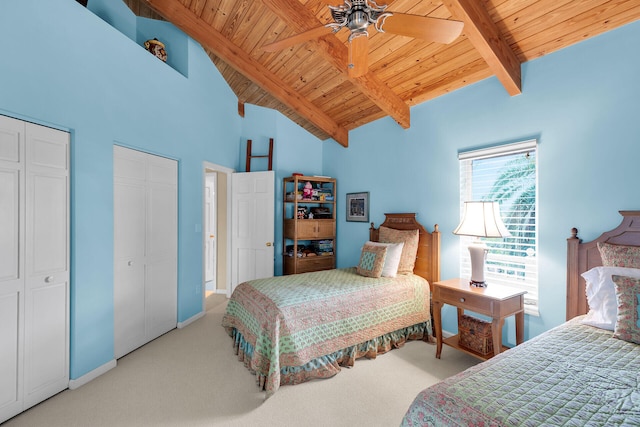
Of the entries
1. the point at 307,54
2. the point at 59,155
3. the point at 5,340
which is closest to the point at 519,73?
the point at 307,54

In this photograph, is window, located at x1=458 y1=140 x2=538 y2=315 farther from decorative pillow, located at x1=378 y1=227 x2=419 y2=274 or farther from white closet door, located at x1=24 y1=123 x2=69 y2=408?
white closet door, located at x1=24 y1=123 x2=69 y2=408

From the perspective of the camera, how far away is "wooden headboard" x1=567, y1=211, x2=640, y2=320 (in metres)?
2.05

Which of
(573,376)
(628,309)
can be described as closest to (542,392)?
(573,376)

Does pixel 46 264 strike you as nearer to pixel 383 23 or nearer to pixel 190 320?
pixel 190 320

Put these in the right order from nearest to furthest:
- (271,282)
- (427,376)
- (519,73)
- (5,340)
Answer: (5,340) < (427,376) < (519,73) < (271,282)

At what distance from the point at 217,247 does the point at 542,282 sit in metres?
4.43

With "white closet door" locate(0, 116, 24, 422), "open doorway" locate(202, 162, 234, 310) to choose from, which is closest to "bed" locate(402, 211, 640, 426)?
"white closet door" locate(0, 116, 24, 422)

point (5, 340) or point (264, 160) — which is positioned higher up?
point (264, 160)

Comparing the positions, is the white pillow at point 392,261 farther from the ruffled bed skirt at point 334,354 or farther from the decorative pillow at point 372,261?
the ruffled bed skirt at point 334,354

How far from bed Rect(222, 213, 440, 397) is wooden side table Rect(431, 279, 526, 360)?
1.28ft

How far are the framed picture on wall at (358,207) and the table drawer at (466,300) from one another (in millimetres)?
1813

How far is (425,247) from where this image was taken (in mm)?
3410

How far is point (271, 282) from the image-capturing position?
303 centimetres

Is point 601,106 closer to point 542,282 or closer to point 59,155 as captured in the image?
point 542,282
